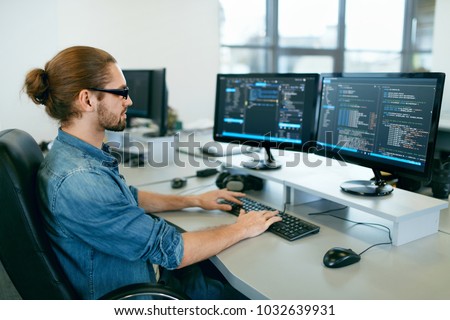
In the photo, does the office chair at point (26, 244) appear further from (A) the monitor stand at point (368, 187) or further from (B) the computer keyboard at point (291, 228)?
(A) the monitor stand at point (368, 187)

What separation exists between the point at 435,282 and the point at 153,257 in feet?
2.50

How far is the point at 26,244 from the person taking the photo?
107 cm

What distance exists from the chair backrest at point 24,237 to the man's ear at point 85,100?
0.73 feet

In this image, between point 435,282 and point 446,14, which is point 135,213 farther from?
point 446,14

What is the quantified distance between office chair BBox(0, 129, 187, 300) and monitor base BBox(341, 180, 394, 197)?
0.74 m

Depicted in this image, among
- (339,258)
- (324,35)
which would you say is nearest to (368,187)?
(339,258)

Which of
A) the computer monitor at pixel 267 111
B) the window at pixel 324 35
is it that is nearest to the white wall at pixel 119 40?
Result: the window at pixel 324 35

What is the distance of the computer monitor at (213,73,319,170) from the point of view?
1.83 metres

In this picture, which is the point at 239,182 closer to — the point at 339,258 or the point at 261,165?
the point at 261,165

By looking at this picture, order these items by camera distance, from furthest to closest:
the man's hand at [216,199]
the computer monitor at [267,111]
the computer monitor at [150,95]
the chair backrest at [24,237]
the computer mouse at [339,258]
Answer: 1. the computer monitor at [150,95]
2. the computer monitor at [267,111]
3. the man's hand at [216,199]
4. the computer mouse at [339,258]
5. the chair backrest at [24,237]

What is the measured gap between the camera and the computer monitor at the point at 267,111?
183 cm

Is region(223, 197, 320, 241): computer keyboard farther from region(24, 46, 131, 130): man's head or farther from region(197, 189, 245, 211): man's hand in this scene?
region(24, 46, 131, 130): man's head

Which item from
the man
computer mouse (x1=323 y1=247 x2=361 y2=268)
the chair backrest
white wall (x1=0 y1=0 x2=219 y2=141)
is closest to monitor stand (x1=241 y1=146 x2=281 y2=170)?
the man
